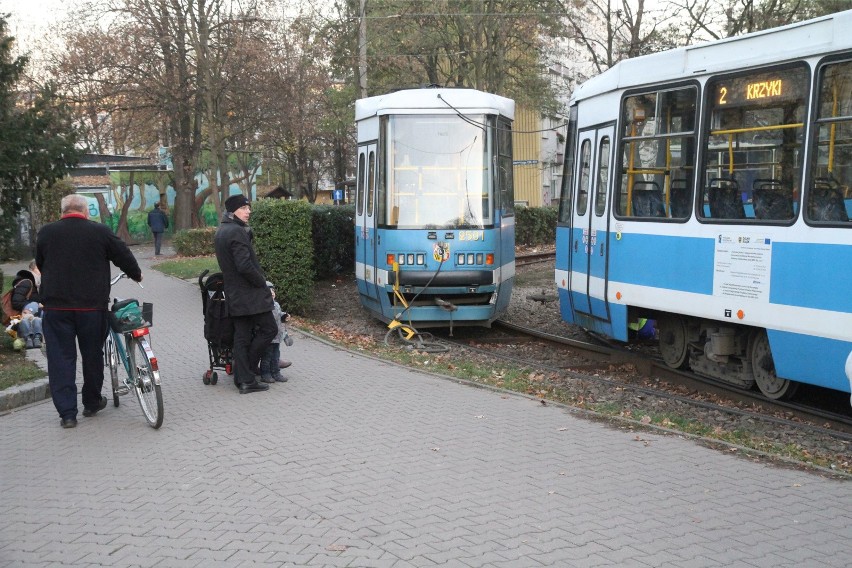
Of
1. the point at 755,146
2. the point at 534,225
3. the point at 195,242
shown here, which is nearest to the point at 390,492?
the point at 755,146

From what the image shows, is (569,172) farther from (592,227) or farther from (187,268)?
(187,268)

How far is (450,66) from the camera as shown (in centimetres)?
3903

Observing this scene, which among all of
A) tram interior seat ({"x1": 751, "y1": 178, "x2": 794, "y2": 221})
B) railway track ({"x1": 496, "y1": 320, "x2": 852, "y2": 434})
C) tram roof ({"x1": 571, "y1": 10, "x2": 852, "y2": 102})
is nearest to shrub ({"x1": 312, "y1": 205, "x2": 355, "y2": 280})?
railway track ({"x1": 496, "y1": 320, "x2": 852, "y2": 434})

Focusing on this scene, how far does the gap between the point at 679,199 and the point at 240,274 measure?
180 inches

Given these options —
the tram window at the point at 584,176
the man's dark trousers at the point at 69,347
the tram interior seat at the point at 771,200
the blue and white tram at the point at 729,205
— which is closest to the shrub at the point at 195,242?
the tram window at the point at 584,176

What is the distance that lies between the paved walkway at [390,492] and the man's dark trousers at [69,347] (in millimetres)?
339

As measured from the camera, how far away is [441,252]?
1350cm

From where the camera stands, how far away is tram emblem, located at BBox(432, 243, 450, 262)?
1349 cm

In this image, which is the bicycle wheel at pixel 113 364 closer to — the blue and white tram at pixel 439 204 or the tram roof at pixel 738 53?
the blue and white tram at pixel 439 204

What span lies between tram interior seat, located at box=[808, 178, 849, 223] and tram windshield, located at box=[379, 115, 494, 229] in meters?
5.95

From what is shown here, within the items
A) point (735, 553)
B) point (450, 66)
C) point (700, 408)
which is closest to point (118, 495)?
point (735, 553)

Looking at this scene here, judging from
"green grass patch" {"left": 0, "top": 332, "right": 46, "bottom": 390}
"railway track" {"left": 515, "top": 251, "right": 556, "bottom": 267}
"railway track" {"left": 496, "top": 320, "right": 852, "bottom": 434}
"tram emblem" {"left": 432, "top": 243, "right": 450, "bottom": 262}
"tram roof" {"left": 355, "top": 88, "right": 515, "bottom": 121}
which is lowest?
"railway track" {"left": 496, "top": 320, "right": 852, "bottom": 434}

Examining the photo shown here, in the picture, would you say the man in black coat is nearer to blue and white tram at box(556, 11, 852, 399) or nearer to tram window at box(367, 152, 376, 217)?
blue and white tram at box(556, 11, 852, 399)

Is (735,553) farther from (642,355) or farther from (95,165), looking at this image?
(95,165)
